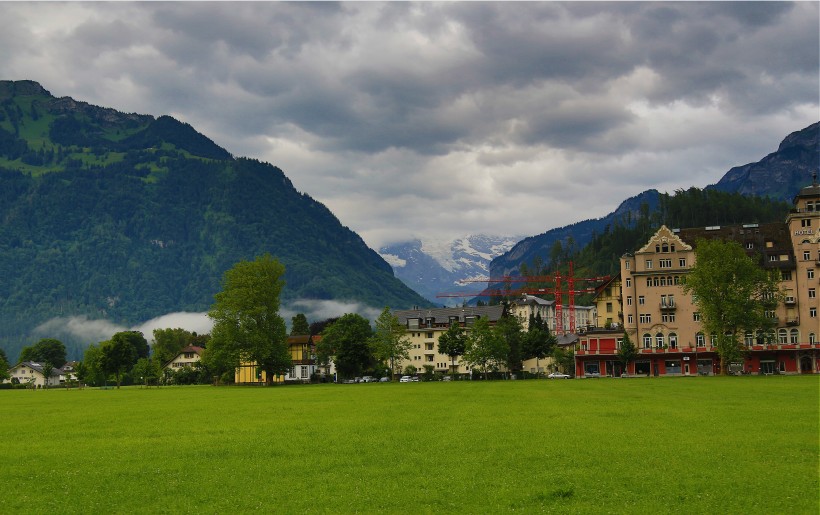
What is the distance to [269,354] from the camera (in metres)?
131

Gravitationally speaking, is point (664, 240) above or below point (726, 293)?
above

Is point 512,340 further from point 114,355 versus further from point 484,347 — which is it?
point 114,355

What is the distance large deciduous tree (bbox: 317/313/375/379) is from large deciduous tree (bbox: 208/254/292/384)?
18.8 meters

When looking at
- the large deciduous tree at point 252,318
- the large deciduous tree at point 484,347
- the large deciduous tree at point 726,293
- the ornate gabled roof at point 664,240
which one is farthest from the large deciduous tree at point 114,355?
the large deciduous tree at point 726,293

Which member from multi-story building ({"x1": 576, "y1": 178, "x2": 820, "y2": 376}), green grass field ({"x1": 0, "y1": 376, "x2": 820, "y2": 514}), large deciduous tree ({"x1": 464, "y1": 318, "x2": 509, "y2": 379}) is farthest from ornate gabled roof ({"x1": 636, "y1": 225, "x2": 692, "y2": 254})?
green grass field ({"x1": 0, "y1": 376, "x2": 820, "y2": 514})

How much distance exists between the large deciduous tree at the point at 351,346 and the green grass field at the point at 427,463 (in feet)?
351

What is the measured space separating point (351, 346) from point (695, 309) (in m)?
65.0

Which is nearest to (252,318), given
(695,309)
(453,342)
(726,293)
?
(453,342)

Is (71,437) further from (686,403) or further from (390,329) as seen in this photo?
(390,329)

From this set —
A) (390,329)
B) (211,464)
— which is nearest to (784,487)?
(211,464)

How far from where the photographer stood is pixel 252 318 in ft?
435

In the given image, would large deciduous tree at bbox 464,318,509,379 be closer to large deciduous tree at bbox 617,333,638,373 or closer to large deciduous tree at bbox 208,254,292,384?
large deciduous tree at bbox 617,333,638,373

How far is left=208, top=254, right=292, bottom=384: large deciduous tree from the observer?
129 meters

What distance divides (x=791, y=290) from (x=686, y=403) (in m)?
89.3
